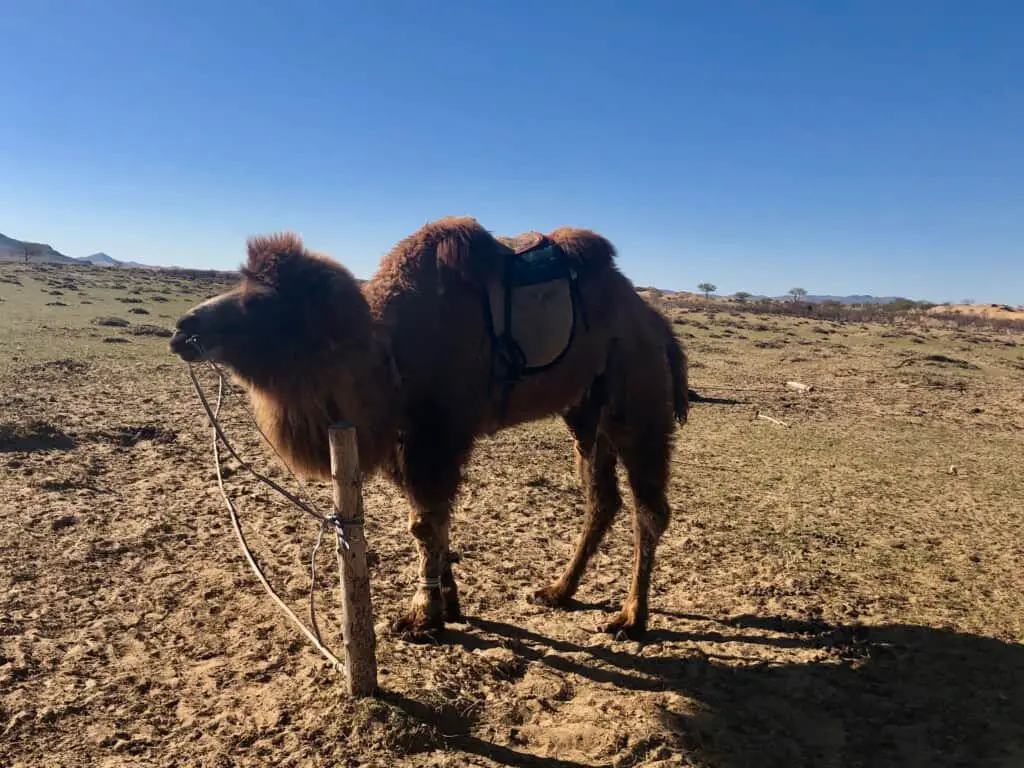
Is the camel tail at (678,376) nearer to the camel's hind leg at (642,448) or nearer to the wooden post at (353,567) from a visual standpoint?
the camel's hind leg at (642,448)

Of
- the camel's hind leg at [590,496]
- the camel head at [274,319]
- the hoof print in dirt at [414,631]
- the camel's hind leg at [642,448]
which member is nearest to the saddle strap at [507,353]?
the camel's hind leg at [642,448]

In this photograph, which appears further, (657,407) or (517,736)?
(657,407)

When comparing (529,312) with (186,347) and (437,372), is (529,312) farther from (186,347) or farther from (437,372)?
(186,347)

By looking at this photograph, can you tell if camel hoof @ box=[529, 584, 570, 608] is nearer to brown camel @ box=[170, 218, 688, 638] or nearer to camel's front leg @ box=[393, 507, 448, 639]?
brown camel @ box=[170, 218, 688, 638]

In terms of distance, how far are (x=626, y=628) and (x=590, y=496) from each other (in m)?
1.06

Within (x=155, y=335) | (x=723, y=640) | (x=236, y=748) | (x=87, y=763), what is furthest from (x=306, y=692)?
(x=155, y=335)

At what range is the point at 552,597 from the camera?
4.98 m

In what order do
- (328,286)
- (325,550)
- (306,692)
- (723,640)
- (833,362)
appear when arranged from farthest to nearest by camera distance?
1. (833,362)
2. (325,550)
3. (723,640)
4. (306,692)
5. (328,286)

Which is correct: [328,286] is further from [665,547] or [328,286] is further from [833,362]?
[833,362]

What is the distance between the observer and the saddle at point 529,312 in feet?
13.6

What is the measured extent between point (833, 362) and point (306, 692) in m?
21.2

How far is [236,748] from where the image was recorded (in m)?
3.24

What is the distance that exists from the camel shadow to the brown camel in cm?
45

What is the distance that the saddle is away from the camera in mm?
4148
